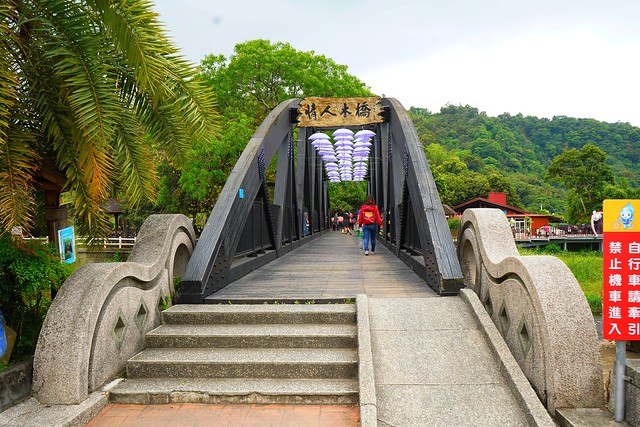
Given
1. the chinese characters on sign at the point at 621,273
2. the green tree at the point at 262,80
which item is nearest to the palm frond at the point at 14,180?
the chinese characters on sign at the point at 621,273

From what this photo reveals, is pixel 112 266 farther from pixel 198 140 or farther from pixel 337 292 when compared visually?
pixel 337 292

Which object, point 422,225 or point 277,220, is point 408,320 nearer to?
point 422,225

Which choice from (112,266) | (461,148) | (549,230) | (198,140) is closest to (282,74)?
(198,140)

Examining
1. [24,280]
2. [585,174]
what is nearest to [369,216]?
[24,280]

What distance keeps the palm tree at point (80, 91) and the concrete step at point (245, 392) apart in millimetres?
1797

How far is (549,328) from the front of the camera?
12.4 feet

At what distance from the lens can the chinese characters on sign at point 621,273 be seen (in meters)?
3.48

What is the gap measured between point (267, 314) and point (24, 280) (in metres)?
2.35

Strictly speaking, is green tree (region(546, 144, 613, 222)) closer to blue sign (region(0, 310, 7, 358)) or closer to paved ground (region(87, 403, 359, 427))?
paved ground (region(87, 403, 359, 427))

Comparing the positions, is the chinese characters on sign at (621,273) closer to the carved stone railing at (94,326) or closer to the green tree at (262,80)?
the carved stone railing at (94,326)

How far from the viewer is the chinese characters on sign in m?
3.48

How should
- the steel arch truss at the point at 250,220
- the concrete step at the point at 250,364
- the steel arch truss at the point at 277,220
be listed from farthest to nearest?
the steel arch truss at the point at 250,220, the steel arch truss at the point at 277,220, the concrete step at the point at 250,364

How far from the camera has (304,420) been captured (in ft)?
12.4

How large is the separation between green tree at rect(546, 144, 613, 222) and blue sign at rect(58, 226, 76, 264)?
44628 millimetres
